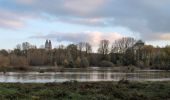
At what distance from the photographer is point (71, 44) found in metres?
170

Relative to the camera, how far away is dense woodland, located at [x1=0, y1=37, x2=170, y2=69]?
136750 mm

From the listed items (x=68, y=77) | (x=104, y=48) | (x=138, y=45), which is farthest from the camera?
(x=104, y=48)

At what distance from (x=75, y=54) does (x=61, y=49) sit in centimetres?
942

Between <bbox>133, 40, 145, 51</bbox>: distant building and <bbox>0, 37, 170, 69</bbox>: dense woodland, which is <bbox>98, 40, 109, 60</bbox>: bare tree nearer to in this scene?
<bbox>0, 37, 170, 69</bbox>: dense woodland

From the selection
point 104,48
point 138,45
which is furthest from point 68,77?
point 104,48

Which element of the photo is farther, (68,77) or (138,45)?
(138,45)

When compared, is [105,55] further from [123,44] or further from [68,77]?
[68,77]

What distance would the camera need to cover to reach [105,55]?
15988 cm

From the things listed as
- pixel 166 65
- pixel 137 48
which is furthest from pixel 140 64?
pixel 137 48

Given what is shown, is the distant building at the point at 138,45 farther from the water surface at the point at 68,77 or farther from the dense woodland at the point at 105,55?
the water surface at the point at 68,77

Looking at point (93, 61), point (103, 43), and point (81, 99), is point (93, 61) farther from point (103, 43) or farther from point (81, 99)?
point (81, 99)

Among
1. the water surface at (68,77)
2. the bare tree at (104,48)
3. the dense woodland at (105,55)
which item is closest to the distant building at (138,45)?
the dense woodland at (105,55)

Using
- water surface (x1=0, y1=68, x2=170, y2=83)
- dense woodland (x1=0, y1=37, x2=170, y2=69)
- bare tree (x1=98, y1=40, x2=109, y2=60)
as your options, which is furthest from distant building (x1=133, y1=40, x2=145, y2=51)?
water surface (x1=0, y1=68, x2=170, y2=83)

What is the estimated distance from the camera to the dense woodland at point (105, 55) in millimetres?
136750
